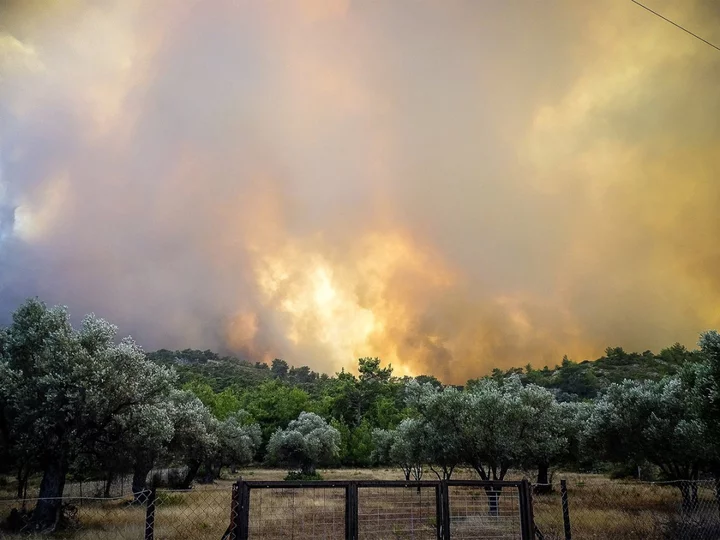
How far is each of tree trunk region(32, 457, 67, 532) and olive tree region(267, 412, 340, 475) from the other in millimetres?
41201

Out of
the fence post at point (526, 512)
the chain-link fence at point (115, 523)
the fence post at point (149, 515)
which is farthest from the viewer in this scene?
the chain-link fence at point (115, 523)

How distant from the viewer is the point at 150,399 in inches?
926

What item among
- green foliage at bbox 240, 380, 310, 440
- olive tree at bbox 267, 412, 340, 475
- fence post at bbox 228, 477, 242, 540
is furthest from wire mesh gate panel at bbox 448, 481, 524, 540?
green foliage at bbox 240, 380, 310, 440

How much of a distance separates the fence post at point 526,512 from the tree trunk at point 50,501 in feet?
53.9

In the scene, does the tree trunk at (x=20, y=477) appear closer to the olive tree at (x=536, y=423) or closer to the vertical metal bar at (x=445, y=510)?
the vertical metal bar at (x=445, y=510)

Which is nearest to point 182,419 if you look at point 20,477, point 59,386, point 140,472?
point 140,472

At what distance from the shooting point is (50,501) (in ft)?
62.5

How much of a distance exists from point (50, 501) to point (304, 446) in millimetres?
42347

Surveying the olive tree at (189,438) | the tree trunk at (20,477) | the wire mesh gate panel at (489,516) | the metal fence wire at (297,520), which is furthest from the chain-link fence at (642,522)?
the tree trunk at (20,477)

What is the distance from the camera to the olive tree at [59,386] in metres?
19.2

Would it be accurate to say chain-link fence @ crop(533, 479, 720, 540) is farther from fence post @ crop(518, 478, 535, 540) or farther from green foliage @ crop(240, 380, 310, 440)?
green foliage @ crop(240, 380, 310, 440)

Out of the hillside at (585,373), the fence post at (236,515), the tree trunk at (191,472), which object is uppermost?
the hillside at (585,373)

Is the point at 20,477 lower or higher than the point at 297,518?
higher

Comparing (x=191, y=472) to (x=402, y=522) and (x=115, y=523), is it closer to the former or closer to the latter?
(x=115, y=523)
